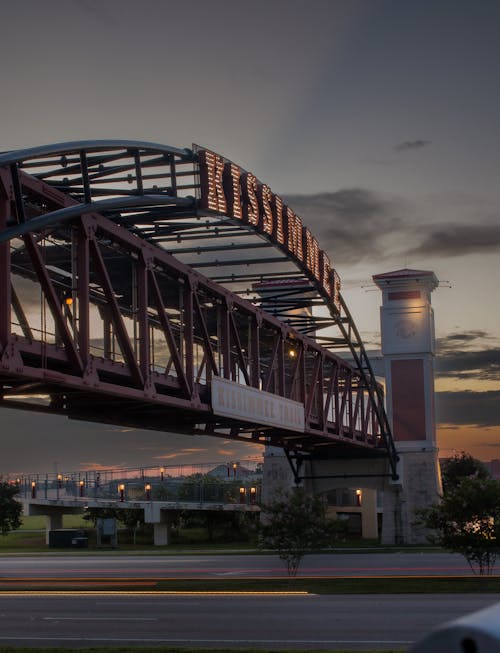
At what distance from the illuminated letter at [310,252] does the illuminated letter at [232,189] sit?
10.8 metres

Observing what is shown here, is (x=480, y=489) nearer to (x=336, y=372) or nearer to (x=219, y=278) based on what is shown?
(x=219, y=278)

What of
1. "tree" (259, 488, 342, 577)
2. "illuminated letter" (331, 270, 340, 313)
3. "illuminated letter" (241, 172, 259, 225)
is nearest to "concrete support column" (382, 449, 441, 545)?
"illuminated letter" (331, 270, 340, 313)

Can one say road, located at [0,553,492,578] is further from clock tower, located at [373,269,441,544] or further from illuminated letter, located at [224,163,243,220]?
illuminated letter, located at [224,163,243,220]

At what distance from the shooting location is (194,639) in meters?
23.9

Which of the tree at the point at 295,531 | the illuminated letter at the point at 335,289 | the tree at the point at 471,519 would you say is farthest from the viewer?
the illuminated letter at the point at 335,289

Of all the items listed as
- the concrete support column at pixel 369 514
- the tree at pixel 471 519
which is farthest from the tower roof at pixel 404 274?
the tree at pixel 471 519

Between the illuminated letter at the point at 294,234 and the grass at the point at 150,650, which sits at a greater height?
the illuminated letter at the point at 294,234

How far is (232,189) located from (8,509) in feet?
172

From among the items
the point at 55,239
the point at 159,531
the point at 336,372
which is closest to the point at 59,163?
the point at 55,239

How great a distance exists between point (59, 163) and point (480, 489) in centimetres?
2288

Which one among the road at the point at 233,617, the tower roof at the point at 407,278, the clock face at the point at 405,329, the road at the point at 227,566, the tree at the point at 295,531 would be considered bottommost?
the road at the point at 227,566

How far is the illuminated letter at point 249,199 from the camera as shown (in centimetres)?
3659

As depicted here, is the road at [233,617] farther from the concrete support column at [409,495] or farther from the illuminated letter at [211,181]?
the concrete support column at [409,495]

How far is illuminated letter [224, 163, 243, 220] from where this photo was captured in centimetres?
3481
